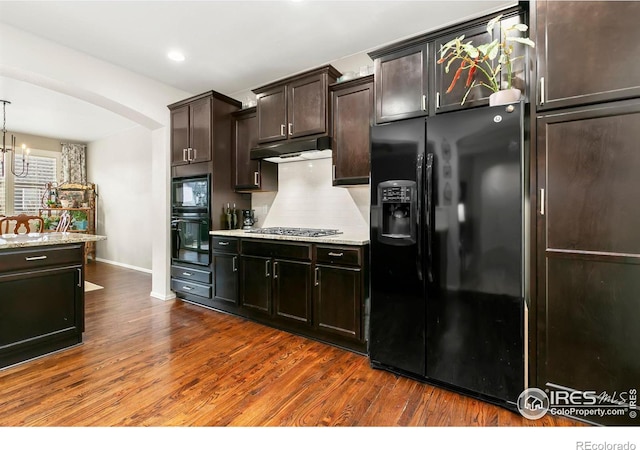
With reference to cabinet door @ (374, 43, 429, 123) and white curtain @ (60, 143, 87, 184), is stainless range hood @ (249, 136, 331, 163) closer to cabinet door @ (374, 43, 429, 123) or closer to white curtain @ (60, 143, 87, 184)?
cabinet door @ (374, 43, 429, 123)

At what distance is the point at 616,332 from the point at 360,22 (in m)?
2.85

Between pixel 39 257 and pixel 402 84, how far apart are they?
3.10 m

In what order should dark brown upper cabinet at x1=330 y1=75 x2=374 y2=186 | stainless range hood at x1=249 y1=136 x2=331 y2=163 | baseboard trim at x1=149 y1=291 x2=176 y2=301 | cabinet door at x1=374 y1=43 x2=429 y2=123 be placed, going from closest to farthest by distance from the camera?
cabinet door at x1=374 y1=43 x2=429 y2=123, dark brown upper cabinet at x1=330 y1=75 x2=374 y2=186, stainless range hood at x1=249 y1=136 x2=331 y2=163, baseboard trim at x1=149 y1=291 x2=176 y2=301

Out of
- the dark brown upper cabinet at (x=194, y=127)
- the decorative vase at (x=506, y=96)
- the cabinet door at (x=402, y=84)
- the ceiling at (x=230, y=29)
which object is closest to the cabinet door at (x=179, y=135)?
the dark brown upper cabinet at (x=194, y=127)

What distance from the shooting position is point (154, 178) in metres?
4.16

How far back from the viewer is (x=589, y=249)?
1.61m

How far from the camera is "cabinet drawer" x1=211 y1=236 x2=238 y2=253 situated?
11.0 ft

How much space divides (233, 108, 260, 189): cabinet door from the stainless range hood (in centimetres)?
18

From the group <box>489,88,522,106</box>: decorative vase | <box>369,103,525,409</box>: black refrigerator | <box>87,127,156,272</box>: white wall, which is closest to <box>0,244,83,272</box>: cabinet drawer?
<box>369,103,525,409</box>: black refrigerator

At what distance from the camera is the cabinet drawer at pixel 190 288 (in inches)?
143

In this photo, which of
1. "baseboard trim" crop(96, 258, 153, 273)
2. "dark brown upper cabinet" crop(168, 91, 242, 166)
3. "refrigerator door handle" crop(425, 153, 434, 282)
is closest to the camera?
"refrigerator door handle" crop(425, 153, 434, 282)

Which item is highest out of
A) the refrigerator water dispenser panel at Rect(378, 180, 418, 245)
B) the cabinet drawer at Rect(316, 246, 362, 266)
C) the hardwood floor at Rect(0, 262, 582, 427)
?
the refrigerator water dispenser panel at Rect(378, 180, 418, 245)
